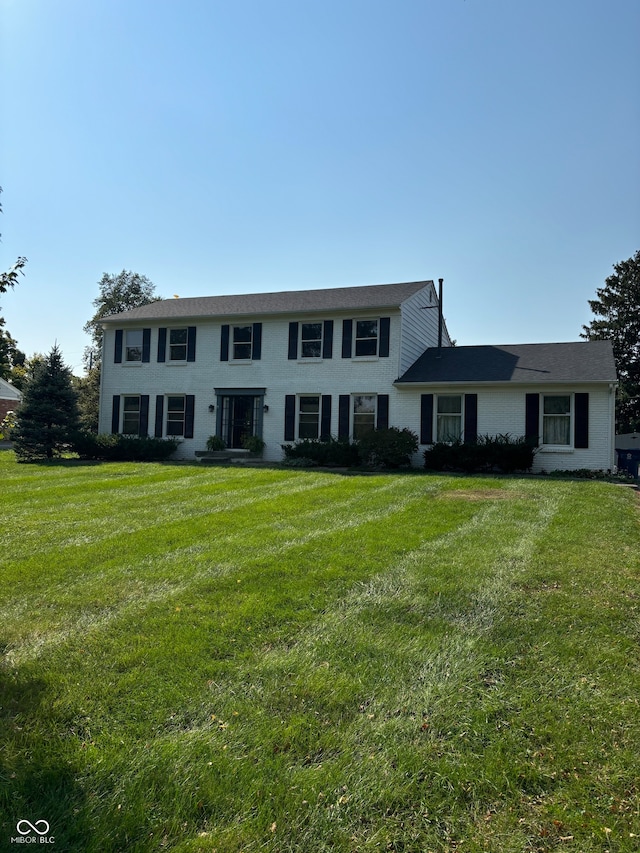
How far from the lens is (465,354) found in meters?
20.0

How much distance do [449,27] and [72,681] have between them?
11161 millimetres

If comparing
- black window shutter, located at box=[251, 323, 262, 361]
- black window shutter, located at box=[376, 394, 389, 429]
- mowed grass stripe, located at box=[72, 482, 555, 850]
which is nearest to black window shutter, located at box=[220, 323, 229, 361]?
black window shutter, located at box=[251, 323, 262, 361]

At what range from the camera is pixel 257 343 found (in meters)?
20.4

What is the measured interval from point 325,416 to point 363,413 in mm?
1317

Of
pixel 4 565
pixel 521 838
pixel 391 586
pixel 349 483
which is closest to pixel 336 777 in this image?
pixel 521 838

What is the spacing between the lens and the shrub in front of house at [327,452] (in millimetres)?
17406

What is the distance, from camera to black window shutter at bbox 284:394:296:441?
1958 cm

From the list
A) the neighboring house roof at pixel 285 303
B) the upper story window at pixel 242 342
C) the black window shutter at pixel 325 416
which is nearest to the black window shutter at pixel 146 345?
the neighboring house roof at pixel 285 303

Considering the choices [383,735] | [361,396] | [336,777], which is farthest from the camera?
[361,396]

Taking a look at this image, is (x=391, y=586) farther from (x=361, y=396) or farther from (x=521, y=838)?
(x=361, y=396)

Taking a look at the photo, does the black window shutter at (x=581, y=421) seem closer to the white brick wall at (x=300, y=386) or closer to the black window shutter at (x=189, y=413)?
the white brick wall at (x=300, y=386)

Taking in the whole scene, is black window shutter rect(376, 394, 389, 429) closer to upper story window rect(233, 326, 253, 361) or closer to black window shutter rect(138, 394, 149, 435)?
upper story window rect(233, 326, 253, 361)

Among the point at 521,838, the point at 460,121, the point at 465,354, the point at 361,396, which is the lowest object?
the point at 521,838

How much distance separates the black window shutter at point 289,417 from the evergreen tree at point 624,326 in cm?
2374
